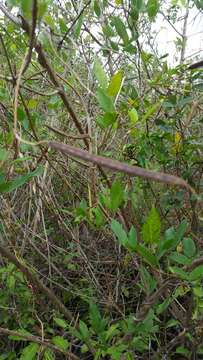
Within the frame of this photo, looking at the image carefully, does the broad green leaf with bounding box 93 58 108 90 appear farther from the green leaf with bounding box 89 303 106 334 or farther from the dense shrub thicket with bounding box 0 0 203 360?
the green leaf with bounding box 89 303 106 334

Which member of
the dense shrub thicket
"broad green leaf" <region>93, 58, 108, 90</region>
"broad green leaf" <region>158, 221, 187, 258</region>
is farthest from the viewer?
the dense shrub thicket

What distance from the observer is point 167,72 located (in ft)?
3.75

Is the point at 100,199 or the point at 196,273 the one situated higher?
the point at 100,199

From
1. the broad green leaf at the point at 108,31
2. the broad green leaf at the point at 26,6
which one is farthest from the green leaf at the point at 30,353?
the broad green leaf at the point at 108,31

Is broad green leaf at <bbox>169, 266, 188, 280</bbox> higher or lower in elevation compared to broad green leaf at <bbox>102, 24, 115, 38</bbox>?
lower

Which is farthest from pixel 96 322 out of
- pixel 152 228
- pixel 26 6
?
pixel 26 6

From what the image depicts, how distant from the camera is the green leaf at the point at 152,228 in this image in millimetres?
722

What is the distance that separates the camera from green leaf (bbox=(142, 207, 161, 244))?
722 millimetres

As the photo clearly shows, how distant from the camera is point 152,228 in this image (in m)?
0.73

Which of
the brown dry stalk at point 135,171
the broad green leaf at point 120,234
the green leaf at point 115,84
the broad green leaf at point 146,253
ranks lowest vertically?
the broad green leaf at point 146,253

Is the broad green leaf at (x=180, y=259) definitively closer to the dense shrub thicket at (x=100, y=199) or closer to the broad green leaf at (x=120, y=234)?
the dense shrub thicket at (x=100, y=199)

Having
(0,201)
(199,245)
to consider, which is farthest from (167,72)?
(0,201)

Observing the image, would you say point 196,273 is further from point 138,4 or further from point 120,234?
point 138,4

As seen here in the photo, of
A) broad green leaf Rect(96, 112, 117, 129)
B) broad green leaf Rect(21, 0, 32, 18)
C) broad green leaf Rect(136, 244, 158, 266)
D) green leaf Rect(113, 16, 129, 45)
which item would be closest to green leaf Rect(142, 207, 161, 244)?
broad green leaf Rect(136, 244, 158, 266)
